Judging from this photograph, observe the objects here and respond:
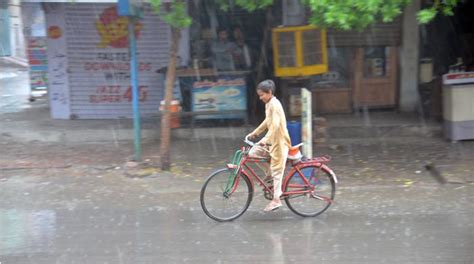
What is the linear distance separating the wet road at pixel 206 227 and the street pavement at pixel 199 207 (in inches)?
0.5

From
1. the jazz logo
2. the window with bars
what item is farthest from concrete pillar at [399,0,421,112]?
the jazz logo

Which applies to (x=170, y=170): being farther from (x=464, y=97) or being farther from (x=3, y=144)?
(x=464, y=97)

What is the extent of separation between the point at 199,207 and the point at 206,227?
80 centimetres

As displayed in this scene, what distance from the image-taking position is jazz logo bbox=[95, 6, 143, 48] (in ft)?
41.0

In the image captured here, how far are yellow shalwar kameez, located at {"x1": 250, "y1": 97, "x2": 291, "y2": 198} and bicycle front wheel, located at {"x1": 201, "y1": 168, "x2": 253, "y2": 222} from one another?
32 centimetres

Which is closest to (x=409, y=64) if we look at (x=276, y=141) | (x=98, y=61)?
(x=98, y=61)

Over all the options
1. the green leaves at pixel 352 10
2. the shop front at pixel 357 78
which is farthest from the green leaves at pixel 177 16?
the shop front at pixel 357 78

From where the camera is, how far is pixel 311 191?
659cm

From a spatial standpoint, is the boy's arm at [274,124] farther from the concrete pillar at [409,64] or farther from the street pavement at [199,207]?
the concrete pillar at [409,64]

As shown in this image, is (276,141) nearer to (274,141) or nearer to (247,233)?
(274,141)

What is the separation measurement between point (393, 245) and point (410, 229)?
1.92 ft

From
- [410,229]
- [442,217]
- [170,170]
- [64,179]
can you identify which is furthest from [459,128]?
[64,179]

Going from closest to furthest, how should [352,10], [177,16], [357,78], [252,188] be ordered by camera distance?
[252,188]
[352,10]
[177,16]
[357,78]

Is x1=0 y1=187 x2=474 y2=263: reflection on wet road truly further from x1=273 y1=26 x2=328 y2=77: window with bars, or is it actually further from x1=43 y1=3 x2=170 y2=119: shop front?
x1=43 y1=3 x2=170 y2=119: shop front
